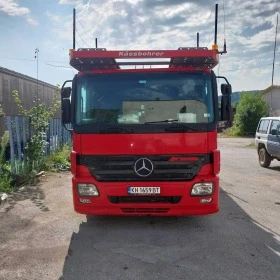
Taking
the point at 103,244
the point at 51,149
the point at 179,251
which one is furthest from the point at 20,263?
the point at 51,149

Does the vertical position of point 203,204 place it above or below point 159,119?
below

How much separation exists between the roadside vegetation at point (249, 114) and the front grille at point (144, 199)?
34.0 meters

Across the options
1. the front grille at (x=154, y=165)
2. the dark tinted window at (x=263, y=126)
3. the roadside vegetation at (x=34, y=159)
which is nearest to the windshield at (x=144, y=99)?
the front grille at (x=154, y=165)

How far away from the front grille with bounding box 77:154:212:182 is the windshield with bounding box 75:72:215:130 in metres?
0.52

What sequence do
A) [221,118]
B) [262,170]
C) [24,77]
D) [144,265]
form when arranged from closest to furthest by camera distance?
[144,265] → [221,118] → [262,170] → [24,77]

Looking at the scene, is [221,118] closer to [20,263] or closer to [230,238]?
[230,238]

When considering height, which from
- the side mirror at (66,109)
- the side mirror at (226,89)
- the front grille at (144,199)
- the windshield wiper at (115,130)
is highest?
the side mirror at (226,89)

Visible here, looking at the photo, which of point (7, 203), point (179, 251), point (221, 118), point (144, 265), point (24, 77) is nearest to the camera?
point (144, 265)

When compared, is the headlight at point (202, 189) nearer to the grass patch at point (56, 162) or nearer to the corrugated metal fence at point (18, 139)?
the corrugated metal fence at point (18, 139)

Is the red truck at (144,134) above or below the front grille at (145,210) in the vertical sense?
above

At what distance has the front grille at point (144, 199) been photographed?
5.30 m

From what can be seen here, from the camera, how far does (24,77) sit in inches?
517

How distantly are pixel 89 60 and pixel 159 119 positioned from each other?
4.59 feet

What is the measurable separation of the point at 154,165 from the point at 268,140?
840 cm
